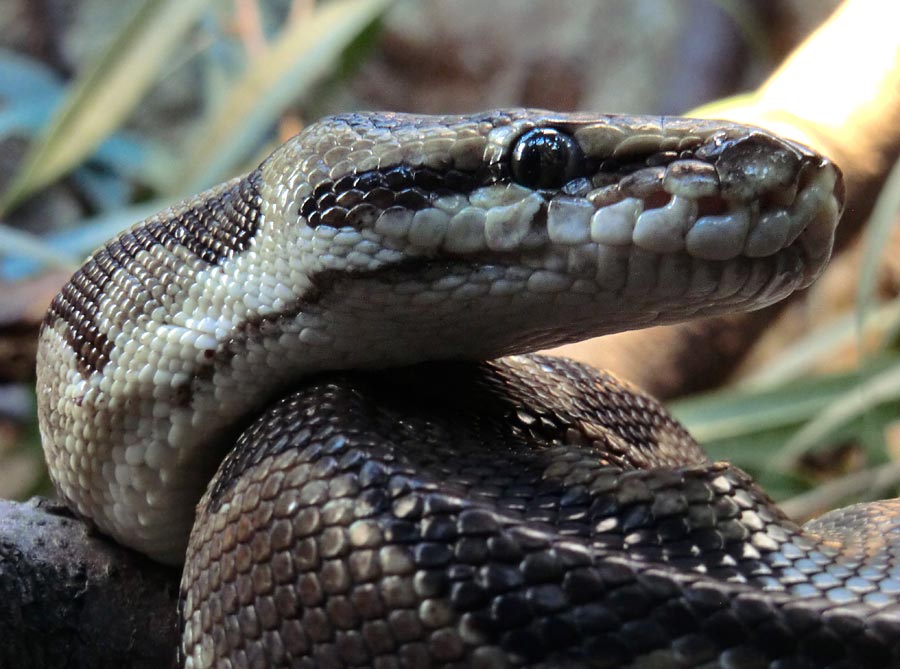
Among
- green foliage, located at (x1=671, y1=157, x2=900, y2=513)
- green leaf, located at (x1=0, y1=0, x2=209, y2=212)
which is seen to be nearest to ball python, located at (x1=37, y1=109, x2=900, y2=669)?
green foliage, located at (x1=671, y1=157, x2=900, y2=513)

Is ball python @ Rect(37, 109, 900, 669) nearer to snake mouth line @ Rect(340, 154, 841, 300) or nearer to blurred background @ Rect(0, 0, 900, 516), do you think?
snake mouth line @ Rect(340, 154, 841, 300)

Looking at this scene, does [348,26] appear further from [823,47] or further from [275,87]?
[823,47]

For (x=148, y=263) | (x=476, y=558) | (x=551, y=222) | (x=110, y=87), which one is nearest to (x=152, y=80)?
(x=110, y=87)

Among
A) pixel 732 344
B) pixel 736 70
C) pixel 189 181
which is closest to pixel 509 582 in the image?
pixel 732 344

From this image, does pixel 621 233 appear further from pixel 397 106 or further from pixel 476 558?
pixel 397 106

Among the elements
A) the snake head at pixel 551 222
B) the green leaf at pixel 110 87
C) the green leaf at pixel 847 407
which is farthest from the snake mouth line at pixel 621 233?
the green leaf at pixel 110 87
